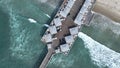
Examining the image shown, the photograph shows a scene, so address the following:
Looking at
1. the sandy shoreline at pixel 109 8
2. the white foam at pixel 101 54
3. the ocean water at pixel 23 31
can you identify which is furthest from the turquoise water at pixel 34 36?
the sandy shoreline at pixel 109 8

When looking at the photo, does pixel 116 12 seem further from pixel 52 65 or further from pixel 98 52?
pixel 52 65

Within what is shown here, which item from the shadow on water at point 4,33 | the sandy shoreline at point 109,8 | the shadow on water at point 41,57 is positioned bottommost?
the shadow on water at point 41,57

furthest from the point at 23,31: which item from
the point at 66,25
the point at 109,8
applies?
the point at 109,8

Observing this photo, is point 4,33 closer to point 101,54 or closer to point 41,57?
point 41,57

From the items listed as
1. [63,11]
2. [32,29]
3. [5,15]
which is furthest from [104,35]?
[5,15]

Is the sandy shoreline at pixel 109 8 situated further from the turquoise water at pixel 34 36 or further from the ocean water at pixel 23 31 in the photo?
the ocean water at pixel 23 31

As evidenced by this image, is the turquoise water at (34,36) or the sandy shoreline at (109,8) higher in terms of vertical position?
the sandy shoreline at (109,8)

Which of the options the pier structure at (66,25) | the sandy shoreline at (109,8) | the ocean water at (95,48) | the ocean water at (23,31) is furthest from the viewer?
the sandy shoreline at (109,8)
